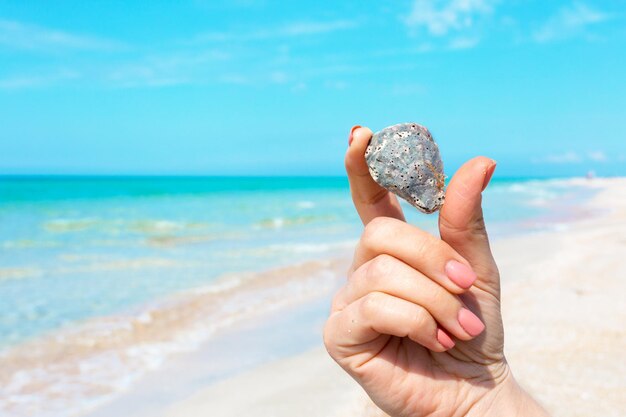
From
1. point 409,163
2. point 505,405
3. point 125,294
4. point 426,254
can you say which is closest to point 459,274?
point 426,254

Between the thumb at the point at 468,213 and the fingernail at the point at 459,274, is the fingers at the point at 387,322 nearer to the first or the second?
the fingernail at the point at 459,274

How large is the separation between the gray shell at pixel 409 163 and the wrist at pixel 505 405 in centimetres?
80

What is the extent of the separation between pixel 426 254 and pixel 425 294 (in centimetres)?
12

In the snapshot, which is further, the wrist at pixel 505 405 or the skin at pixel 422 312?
the wrist at pixel 505 405

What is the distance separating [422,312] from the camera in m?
1.72

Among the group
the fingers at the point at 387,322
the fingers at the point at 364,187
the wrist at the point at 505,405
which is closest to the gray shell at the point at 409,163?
the fingers at the point at 364,187

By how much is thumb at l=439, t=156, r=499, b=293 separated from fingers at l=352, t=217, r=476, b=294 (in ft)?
0.32

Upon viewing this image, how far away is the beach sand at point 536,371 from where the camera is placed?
12.8ft

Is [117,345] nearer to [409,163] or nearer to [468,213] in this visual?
[409,163]

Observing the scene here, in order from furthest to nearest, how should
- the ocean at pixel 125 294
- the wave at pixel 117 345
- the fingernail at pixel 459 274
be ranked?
the ocean at pixel 125 294 → the wave at pixel 117 345 → the fingernail at pixel 459 274

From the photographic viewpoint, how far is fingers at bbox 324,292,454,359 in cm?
173

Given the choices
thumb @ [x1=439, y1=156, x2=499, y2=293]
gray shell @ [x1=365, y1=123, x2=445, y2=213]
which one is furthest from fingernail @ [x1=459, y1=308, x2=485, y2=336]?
gray shell @ [x1=365, y1=123, x2=445, y2=213]

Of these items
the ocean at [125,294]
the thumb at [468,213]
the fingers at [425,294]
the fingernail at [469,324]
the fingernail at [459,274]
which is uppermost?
the thumb at [468,213]

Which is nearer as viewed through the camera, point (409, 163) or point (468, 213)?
point (468, 213)
